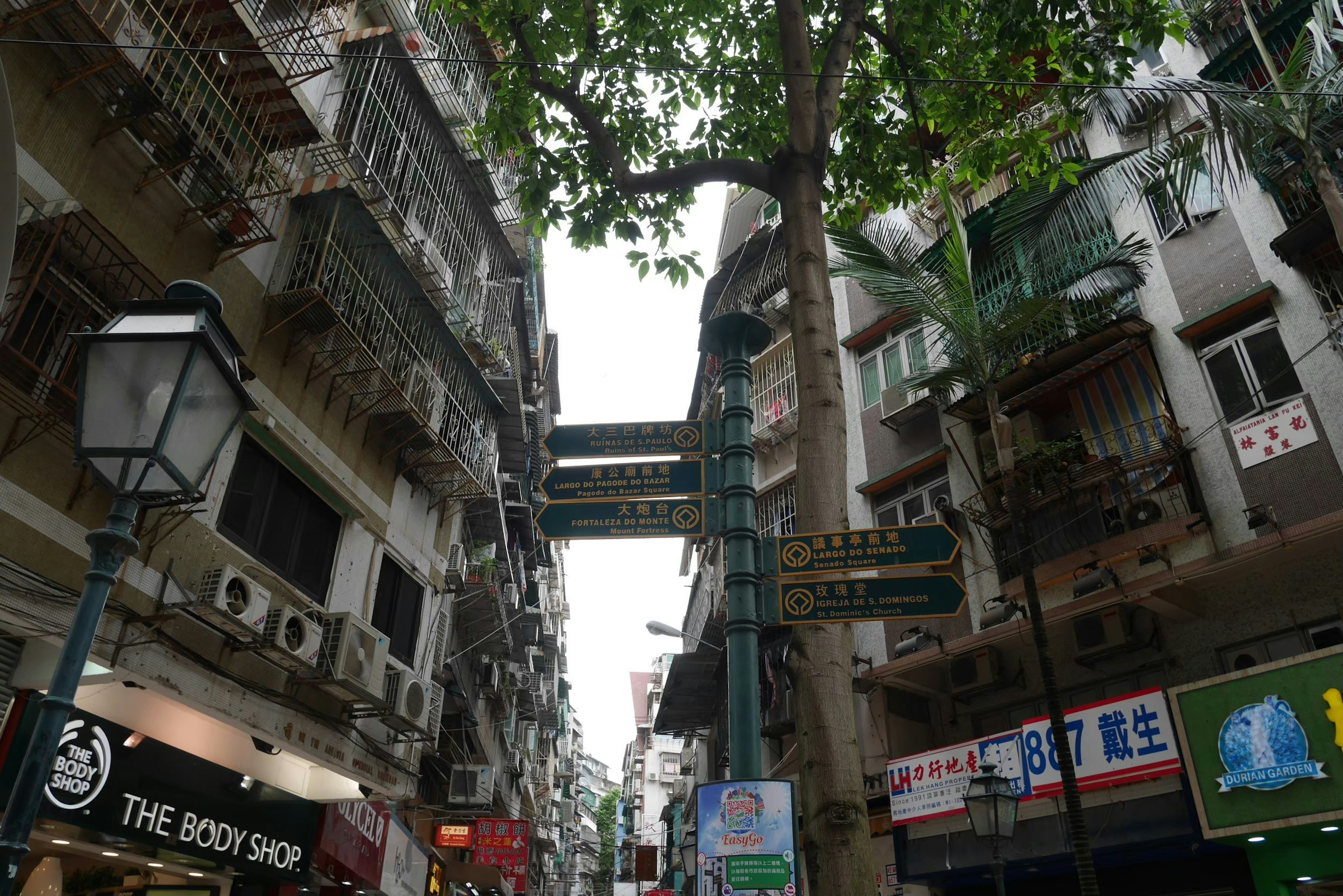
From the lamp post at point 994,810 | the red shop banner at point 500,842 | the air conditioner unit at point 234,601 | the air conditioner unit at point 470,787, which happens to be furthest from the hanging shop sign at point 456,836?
the lamp post at point 994,810

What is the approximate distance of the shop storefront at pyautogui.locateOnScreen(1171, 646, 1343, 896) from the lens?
8.40 metres

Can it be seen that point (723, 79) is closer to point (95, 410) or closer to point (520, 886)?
point (95, 410)

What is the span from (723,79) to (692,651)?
58.3 feet

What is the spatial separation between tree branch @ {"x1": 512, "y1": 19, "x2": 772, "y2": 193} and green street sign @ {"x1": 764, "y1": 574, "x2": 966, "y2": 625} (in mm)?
3334

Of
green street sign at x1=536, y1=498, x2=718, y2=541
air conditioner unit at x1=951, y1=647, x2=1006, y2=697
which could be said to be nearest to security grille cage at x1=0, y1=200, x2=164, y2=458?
green street sign at x1=536, y1=498, x2=718, y2=541

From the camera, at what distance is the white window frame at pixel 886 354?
1691 centimetres

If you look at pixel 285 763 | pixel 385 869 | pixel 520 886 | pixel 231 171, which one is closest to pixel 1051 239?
pixel 231 171

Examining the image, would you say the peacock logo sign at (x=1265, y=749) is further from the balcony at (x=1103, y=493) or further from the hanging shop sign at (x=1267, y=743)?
the balcony at (x=1103, y=493)

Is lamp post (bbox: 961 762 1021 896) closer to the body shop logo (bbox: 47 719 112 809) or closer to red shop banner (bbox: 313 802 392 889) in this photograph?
red shop banner (bbox: 313 802 392 889)

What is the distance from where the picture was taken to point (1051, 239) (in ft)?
37.9

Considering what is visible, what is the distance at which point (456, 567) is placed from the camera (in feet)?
54.4

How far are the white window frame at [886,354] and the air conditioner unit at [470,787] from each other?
1120cm

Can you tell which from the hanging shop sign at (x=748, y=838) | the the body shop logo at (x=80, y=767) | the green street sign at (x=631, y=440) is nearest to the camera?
the hanging shop sign at (x=748, y=838)

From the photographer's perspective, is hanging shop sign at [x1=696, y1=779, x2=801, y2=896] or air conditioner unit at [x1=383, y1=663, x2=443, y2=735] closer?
hanging shop sign at [x1=696, y1=779, x2=801, y2=896]
